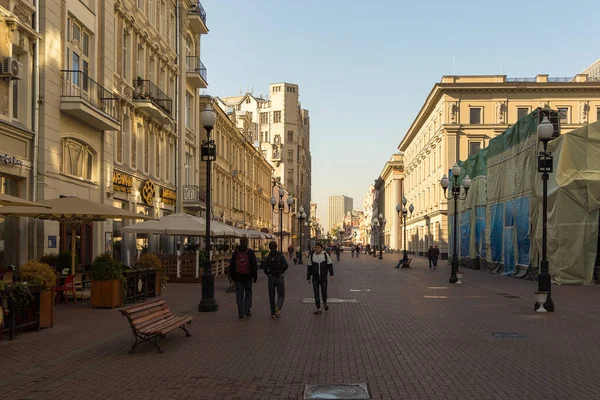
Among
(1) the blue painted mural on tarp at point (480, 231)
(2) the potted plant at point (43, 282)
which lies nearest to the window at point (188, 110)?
(1) the blue painted mural on tarp at point (480, 231)

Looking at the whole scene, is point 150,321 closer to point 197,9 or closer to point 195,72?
point 195,72

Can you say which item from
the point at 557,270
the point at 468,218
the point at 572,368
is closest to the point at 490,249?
the point at 468,218

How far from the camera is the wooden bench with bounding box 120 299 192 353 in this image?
354 inches

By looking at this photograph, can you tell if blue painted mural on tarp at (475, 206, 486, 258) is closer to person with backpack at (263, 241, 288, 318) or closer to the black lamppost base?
the black lamppost base

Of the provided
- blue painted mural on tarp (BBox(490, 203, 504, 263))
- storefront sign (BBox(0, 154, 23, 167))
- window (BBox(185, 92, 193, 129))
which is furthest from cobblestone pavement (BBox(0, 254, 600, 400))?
window (BBox(185, 92, 193, 129))

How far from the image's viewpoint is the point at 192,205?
1420 inches

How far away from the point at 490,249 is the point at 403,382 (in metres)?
29.2

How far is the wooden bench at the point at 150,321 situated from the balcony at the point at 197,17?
29849 millimetres

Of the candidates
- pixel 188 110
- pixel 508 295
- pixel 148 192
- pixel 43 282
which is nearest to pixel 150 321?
pixel 43 282

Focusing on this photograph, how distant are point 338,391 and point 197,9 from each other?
34699mm

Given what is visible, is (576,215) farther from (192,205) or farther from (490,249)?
(192,205)

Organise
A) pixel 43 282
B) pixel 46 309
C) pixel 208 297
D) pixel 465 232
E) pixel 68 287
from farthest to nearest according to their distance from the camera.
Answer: pixel 465 232 < pixel 68 287 < pixel 208 297 < pixel 46 309 < pixel 43 282

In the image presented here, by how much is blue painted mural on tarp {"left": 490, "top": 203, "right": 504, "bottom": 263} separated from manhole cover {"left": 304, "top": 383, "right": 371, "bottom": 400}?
27167 mm

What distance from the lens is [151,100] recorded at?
27.9 meters
